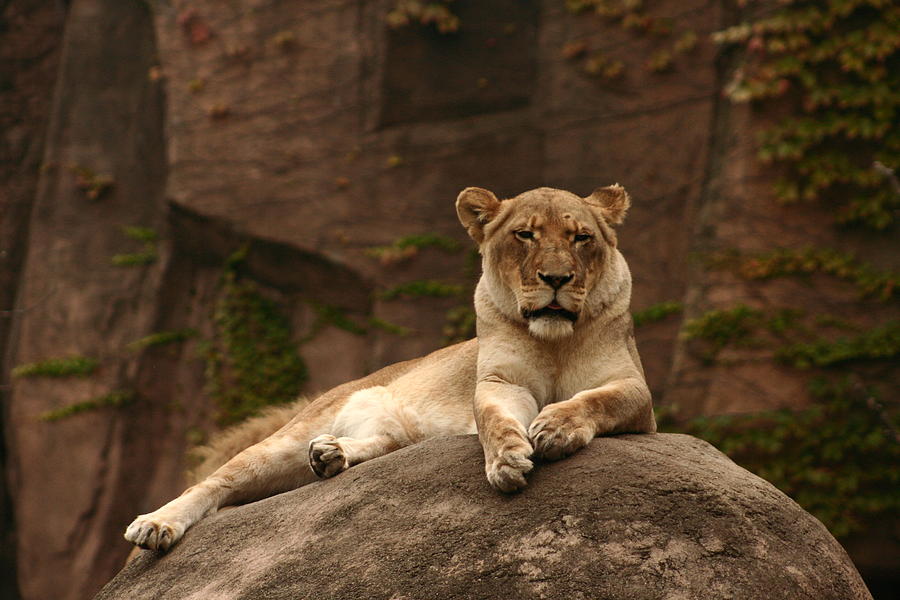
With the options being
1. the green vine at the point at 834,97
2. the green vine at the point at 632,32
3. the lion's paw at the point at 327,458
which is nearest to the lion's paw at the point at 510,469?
the lion's paw at the point at 327,458

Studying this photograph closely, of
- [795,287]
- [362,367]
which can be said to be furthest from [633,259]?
[362,367]

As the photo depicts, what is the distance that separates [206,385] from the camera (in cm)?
1158

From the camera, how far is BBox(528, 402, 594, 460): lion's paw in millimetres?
3787

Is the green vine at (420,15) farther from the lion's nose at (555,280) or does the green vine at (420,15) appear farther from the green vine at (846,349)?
the lion's nose at (555,280)

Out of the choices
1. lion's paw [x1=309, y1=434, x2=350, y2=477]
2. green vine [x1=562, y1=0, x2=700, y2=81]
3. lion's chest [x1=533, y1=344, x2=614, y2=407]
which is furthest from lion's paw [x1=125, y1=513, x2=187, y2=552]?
green vine [x1=562, y1=0, x2=700, y2=81]

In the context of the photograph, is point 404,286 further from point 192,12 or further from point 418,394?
point 418,394

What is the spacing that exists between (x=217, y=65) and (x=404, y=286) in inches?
142

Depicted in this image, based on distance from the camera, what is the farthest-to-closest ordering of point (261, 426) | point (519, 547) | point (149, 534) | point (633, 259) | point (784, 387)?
1. point (633, 259)
2. point (784, 387)
3. point (261, 426)
4. point (149, 534)
5. point (519, 547)

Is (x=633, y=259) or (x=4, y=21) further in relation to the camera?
(x=4, y=21)

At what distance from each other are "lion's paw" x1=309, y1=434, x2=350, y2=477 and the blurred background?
17.5 ft

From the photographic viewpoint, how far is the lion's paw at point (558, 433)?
379cm

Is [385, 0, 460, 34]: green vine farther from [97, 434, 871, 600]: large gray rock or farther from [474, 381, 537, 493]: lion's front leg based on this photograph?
[97, 434, 871, 600]: large gray rock

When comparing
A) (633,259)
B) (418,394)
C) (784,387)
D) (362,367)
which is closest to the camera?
(418,394)

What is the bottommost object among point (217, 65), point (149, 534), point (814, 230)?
point (149, 534)
